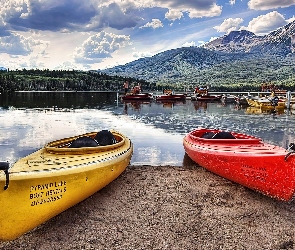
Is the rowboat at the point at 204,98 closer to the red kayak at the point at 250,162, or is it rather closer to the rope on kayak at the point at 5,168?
the red kayak at the point at 250,162

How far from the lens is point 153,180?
37.9ft

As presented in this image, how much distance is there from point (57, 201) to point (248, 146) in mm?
6542

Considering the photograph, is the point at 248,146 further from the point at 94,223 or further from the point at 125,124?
the point at 125,124

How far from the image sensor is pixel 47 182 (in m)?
7.60

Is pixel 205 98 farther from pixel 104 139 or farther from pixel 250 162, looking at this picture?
pixel 250 162

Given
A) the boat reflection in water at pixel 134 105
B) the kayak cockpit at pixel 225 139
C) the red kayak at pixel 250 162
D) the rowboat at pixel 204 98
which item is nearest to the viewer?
the red kayak at pixel 250 162

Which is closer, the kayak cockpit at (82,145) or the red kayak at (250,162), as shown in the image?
the red kayak at (250,162)

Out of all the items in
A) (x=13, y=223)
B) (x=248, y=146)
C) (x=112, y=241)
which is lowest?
(x=112, y=241)

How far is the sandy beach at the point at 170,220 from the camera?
24.8 ft

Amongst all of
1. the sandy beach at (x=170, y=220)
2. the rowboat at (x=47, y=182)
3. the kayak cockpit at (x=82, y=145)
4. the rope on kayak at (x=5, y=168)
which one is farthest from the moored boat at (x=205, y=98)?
the rope on kayak at (x=5, y=168)

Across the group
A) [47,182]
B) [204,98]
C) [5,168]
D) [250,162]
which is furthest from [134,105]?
[5,168]

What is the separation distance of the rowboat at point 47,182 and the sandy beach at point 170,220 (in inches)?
18.0

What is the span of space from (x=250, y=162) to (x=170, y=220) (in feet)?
9.85

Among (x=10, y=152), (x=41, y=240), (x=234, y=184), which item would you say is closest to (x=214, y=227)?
(x=234, y=184)
